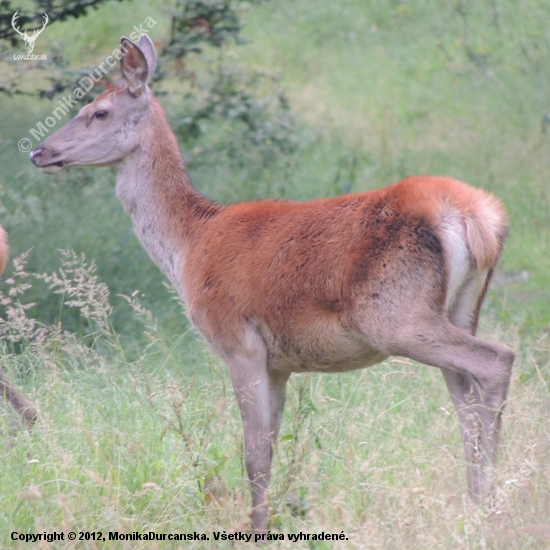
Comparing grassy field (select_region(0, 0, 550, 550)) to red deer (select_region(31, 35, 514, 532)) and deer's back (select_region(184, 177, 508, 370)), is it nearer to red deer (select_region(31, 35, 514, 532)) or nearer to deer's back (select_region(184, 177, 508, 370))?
red deer (select_region(31, 35, 514, 532))

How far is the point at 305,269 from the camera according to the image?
4.18m

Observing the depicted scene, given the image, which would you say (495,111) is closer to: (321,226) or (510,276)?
(510,276)

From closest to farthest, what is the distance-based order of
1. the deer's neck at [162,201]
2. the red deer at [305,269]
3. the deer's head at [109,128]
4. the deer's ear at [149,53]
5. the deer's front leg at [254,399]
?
the red deer at [305,269]
the deer's front leg at [254,399]
the deer's neck at [162,201]
the deer's head at [109,128]
the deer's ear at [149,53]

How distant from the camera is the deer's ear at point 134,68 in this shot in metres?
4.97

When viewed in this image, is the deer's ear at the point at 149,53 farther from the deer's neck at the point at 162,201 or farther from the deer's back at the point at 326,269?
the deer's back at the point at 326,269

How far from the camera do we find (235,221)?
15.3 feet

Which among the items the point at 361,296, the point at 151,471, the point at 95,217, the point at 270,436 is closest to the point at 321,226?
the point at 361,296

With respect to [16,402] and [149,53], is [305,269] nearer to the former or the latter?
[149,53]

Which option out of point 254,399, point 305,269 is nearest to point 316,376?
point 254,399

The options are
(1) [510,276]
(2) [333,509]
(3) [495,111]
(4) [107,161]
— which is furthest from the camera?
(3) [495,111]

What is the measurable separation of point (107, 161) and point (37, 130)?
3070 mm

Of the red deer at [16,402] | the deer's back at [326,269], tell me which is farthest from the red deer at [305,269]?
the red deer at [16,402]

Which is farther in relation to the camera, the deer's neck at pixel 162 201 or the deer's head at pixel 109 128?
the deer's head at pixel 109 128

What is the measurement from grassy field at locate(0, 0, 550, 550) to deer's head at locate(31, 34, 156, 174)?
63cm
